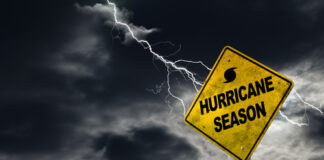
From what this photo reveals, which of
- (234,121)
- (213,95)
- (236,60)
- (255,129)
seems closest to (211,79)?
(213,95)

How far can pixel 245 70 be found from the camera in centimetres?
363

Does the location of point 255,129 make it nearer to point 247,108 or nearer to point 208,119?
point 247,108

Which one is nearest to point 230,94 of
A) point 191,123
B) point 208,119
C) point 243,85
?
point 243,85

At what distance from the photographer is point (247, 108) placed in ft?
11.4

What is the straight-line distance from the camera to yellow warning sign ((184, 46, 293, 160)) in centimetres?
334

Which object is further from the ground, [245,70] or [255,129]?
[245,70]

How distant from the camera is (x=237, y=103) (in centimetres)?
356

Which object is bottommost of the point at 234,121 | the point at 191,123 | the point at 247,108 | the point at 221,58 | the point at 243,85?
the point at 191,123

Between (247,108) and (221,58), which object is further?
(221,58)

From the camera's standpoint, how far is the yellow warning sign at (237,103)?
11.0 feet

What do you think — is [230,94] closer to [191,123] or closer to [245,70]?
[245,70]

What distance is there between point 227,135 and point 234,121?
0.74 feet

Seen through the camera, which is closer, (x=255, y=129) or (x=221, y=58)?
(x=255, y=129)

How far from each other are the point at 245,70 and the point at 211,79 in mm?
522
